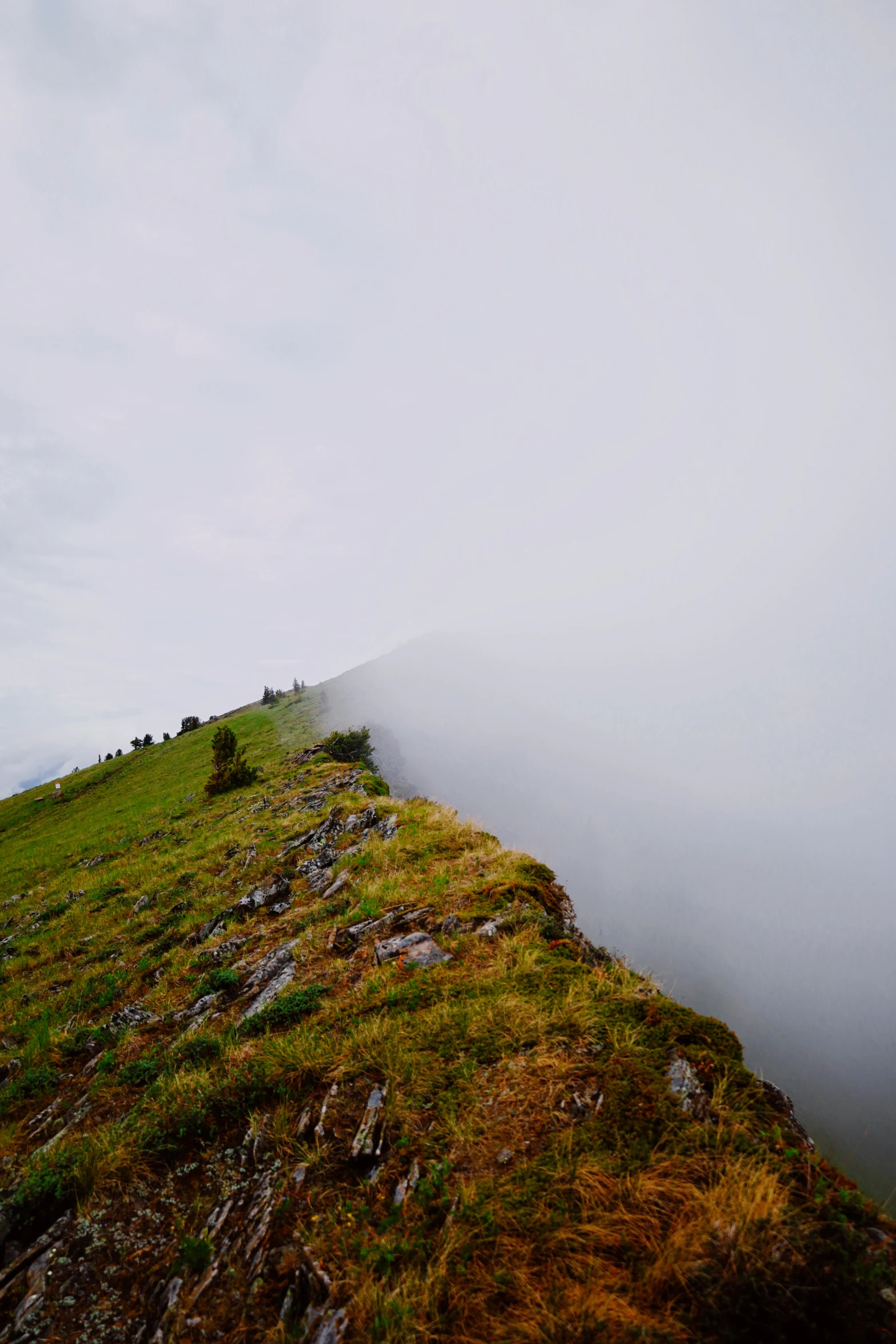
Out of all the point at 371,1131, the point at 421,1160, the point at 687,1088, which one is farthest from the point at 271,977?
the point at 687,1088

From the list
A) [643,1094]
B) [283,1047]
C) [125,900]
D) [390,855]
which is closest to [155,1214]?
[283,1047]

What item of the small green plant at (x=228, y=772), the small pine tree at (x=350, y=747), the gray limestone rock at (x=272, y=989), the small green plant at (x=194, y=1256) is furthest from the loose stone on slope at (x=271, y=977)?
the small green plant at (x=228, y=772)

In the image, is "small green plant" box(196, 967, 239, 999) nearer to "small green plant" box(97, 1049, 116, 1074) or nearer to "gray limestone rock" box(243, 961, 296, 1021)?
"gray limestone rock" box(243, 961, 296, 1021)

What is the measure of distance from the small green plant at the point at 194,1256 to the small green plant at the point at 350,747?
30507 millimetres

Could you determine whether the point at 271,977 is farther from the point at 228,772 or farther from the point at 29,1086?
the point at 228,772

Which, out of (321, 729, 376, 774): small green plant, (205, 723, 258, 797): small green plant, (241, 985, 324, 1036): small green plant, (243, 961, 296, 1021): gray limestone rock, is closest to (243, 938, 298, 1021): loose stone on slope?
(243, 961, 296, 1021): gray limestone rock

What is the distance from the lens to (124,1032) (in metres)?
7.20

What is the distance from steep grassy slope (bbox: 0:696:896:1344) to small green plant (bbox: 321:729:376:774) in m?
24.4

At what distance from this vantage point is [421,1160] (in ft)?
10.3

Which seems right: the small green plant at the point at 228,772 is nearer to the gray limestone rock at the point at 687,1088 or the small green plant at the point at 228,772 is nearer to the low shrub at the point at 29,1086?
the low shrub at the point at 29,1086

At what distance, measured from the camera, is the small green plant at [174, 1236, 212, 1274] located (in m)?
2.74

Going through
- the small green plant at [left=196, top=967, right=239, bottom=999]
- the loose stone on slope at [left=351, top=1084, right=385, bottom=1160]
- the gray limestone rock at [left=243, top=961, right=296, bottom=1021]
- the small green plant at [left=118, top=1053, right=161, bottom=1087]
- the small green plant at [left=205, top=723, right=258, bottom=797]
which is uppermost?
the small green plant at [left=205, top=723, right=258, bottom=797]

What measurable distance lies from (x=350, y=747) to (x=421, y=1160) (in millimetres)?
33236

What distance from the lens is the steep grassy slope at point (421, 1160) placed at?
199 cm
